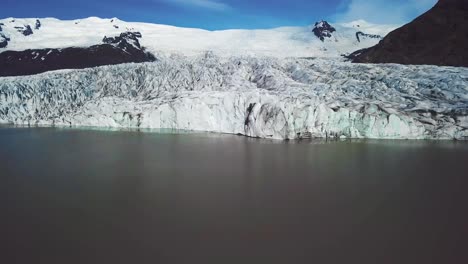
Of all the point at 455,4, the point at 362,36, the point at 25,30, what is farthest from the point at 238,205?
the point at 25,30

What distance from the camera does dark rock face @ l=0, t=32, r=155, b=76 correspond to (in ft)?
130

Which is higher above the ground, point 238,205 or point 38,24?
point 38,24

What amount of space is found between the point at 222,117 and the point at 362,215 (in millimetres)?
10291

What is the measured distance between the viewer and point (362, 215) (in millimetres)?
5664

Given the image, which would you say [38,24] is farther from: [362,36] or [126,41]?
[362,36]

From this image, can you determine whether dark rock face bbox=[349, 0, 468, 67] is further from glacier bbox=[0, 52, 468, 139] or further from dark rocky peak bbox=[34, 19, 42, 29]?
dark rocky peak bbox=[34, 19, 42, 29]

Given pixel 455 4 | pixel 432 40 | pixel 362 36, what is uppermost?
pixel 362 36

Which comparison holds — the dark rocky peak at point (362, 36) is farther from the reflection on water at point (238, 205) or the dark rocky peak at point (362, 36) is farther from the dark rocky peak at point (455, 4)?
the reflection on water at point (238, 205)

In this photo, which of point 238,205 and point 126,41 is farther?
point 126,41

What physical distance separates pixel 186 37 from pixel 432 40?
89.9ft

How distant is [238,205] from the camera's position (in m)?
6.17

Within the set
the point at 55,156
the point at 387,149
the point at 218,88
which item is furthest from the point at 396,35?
the point at 55,156

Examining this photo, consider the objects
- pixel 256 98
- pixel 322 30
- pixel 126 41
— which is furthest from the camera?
pixel 322 30

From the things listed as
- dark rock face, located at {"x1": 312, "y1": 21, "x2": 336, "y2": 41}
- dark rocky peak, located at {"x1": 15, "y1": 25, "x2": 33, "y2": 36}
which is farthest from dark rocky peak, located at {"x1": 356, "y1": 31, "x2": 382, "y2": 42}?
dark rocky peak, located at {"x1": 15, "y1": 25, "x2": 33, "y2": 36}
